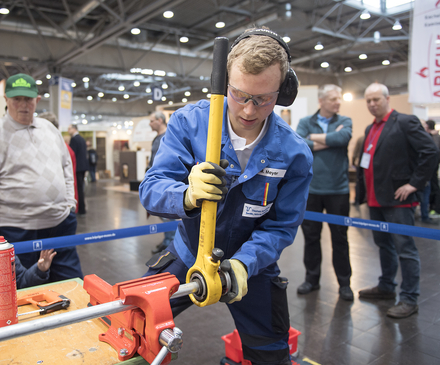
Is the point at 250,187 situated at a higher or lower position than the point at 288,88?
lower

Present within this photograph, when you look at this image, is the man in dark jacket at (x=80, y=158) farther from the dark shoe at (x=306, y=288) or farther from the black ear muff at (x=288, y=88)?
the black ear muff at (x=288, y=88)

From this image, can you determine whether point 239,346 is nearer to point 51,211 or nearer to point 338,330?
point 338,330

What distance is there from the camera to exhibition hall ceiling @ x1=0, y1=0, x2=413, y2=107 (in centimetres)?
977

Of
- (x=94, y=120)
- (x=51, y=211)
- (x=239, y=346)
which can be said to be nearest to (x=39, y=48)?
Result: (x=51, y=211)

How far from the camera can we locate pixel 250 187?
1.41m

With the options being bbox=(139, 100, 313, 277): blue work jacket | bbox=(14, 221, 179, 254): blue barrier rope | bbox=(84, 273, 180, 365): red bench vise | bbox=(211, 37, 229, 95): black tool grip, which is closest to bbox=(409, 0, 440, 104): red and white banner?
bbox=(139, 100, 313, 277): blue work jacket

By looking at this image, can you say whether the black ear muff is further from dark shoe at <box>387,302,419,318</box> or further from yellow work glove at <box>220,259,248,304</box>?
dark shoe at <box>387,302,419,318</box>

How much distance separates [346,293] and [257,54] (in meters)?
2.72

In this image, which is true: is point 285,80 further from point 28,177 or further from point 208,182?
point 28,177

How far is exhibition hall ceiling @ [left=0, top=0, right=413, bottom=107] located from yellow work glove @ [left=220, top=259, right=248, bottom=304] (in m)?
7.88

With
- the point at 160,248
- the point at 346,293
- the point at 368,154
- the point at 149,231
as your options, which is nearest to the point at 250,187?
the point at 149,231

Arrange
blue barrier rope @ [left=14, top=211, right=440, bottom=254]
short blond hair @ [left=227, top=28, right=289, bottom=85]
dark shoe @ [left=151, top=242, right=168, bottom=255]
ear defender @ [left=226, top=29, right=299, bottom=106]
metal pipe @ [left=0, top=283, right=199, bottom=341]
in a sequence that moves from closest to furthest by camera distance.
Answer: metal pipe @ [left=0, top=283, right=199, bottom=341], short blond hair @ [left=227, top=28, right=289, bottom=85], ear defender @ [left=226, top=29, right=299, bottom=106], blue barrier rope @ [left=14, top=211, right=440, bottom=254], dark shoe @ [left=151, top=242, right=168, bottom=255]

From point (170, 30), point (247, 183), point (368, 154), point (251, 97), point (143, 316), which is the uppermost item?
point (170, 30)

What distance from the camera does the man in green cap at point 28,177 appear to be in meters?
2.22
